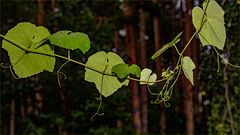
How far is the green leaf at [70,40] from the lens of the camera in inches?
8.7

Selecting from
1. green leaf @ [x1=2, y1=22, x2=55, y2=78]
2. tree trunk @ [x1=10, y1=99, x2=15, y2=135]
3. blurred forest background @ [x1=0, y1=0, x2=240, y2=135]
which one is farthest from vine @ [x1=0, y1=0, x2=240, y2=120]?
tree trunk @ [x1=10, y1=99, x2=15, y2=135]

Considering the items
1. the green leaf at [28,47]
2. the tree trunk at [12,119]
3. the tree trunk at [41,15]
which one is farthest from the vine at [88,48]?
the tree trunk at [12,119]

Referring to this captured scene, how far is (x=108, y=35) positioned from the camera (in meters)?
8.60

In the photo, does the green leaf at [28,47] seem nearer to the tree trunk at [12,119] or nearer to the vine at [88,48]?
the vine at [88,48]

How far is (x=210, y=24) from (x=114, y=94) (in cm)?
805

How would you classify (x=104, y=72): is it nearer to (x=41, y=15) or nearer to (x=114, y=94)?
(x=41, y=15)

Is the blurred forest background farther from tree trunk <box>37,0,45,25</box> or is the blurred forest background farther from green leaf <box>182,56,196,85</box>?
green leaf <box>182,56,196,85</box>

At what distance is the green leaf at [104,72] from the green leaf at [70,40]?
0.10ft

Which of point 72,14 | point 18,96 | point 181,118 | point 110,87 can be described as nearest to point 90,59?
point 110,87

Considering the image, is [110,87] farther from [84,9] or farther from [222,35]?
[84,9]

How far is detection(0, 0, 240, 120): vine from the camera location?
9.2 inches

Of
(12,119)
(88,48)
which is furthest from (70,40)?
(12,119)

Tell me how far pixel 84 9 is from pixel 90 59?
8577 mm

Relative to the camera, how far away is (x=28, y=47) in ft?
0.79
